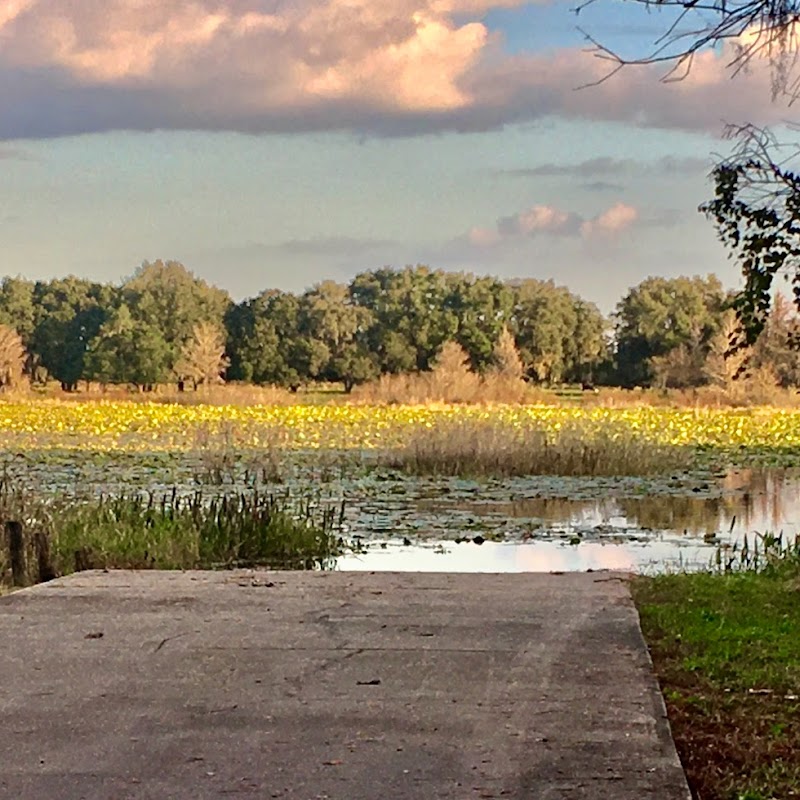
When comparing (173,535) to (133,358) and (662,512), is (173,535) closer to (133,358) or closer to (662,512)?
(662,512)

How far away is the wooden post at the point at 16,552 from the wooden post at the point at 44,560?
13cm

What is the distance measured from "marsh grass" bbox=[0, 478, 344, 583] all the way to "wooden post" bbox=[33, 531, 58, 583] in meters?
0.20

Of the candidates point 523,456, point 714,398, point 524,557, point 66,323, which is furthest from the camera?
point 66,323

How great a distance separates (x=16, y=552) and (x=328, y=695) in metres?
5.44

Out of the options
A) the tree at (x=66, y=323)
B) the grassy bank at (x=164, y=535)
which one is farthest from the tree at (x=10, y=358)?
the grassy bank at (x=164, y=535)

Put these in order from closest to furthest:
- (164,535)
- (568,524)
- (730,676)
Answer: (730,676), (164,535), (568,524)

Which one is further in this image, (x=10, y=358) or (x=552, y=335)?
(x=552, y=335)

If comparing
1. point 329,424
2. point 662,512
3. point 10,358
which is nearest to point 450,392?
point 329,424

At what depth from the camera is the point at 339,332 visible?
226 ft

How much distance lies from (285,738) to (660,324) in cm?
6596

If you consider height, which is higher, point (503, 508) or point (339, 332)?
point (339, 332)

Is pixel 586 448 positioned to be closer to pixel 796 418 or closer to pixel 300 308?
pixel 796 418

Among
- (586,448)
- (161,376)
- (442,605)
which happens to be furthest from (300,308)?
(442,605)

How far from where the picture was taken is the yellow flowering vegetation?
101 ft
